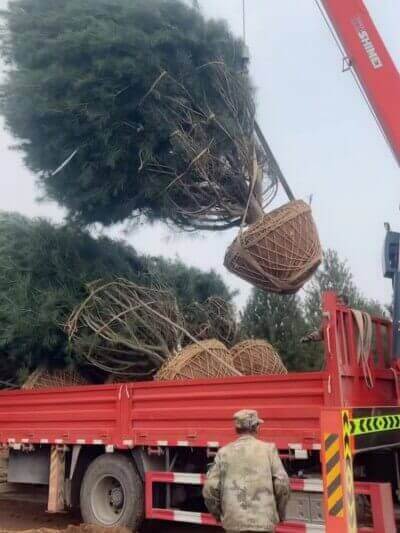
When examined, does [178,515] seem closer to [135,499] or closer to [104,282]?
[135,499]

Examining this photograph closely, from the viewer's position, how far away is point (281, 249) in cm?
556

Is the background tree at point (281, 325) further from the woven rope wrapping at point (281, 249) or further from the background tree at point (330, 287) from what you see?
the woven rope wrapping at point (281, 249)

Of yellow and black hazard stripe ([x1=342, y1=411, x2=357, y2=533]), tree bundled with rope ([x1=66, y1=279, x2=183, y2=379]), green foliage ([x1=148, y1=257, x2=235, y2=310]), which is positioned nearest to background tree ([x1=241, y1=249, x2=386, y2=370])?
green foliage ([x1=148, y1=257, x2=235, y2=310])

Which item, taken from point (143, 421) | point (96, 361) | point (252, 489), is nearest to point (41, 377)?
point (96, 361)

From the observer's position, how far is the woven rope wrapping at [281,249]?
18.2 feet

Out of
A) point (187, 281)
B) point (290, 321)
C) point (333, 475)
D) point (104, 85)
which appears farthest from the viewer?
point (290, 321)

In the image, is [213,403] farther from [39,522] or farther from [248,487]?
[39,522]

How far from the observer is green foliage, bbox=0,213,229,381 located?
746cm

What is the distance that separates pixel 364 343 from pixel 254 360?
1734 millimetres

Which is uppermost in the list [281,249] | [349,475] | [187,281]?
[187,281]

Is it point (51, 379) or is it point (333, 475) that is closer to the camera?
point (333, 475)

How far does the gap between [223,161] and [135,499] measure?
12.1ft

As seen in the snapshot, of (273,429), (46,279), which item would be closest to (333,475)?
(273,429)

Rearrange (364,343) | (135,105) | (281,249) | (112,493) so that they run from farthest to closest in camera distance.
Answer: (135,105)
(112,493)
(281,249)
(364,343)
